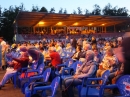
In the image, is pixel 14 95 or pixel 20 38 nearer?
pixel 14 95

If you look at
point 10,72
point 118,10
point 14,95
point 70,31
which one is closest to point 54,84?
point 14,95

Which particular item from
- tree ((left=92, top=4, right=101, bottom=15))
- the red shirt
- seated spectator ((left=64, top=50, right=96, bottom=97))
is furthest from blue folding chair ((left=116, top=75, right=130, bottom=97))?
tree ((left=92, top=4, right=101, bottom=15))

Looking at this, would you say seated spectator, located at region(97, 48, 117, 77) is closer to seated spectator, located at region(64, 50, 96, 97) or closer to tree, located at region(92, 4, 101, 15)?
seated spectator, located at region(64, 50, 96, 97)

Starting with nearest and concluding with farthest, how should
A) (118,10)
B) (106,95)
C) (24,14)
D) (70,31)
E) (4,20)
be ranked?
(106,95) → (24,14) → (70,31) → (4,20) → (118,10)

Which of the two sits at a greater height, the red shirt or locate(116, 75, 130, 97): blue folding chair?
locate(116, 75, 130, 97): blue folding chair

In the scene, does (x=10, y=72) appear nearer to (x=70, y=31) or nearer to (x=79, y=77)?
(x=79, y=77)

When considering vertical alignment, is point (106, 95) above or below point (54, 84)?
below

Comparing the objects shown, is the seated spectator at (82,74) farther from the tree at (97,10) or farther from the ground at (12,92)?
the tree at (97,10)

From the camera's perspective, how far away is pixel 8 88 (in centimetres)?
820

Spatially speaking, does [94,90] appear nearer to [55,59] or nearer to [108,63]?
[108,63]

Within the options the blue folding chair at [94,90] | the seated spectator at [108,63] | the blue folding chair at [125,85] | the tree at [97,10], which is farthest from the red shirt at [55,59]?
the tree at [97,10]

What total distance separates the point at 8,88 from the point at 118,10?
6360cm

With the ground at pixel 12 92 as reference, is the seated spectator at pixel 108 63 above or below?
above

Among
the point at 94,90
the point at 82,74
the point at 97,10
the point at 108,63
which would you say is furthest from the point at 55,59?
the point at 97,10
